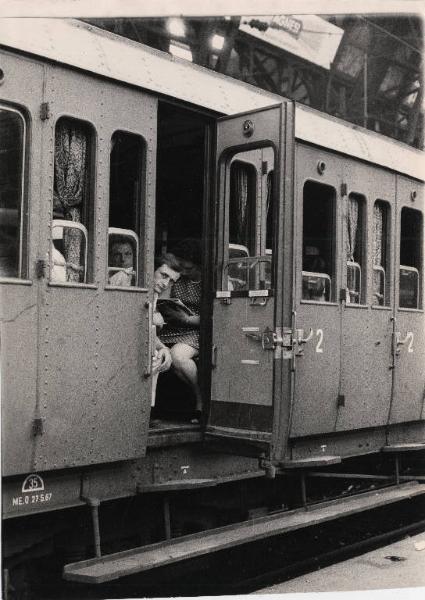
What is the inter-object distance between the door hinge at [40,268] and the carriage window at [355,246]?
10.1 feet

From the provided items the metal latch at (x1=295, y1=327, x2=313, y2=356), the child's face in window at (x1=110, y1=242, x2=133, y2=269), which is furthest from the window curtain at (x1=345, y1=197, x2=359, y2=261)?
the child's face in window at (x1=110, y1=242, x2=133, y2=269)

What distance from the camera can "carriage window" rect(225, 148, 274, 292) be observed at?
5.33 metres

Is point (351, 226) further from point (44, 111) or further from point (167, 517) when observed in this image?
point (44, 111)

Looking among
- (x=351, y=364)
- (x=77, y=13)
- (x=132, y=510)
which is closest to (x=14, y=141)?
(x=77, y=13)

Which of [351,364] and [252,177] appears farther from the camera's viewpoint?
[351,364]

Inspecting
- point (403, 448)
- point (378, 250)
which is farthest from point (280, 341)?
point (403, 448)

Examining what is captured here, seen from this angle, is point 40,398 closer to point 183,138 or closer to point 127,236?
point 127,236

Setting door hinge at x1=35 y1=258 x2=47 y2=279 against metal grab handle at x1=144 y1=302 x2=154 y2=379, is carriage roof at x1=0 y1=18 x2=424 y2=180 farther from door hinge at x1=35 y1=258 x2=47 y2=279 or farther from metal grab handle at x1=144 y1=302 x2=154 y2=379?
metal grab handle at x1=144 y1=302 x2=154 y2=379

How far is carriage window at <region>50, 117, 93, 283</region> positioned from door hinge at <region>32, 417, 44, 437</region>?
0.76 meters

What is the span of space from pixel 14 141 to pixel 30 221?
1.39ft

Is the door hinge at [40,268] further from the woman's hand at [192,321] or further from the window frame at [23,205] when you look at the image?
the woman's hand at [192,321]

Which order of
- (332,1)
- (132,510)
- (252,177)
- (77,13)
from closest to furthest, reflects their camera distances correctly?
(77,13) < (332,1) < (132,510) < (252,177)

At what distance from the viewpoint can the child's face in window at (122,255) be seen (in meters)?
4.74

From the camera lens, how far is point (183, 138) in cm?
599
